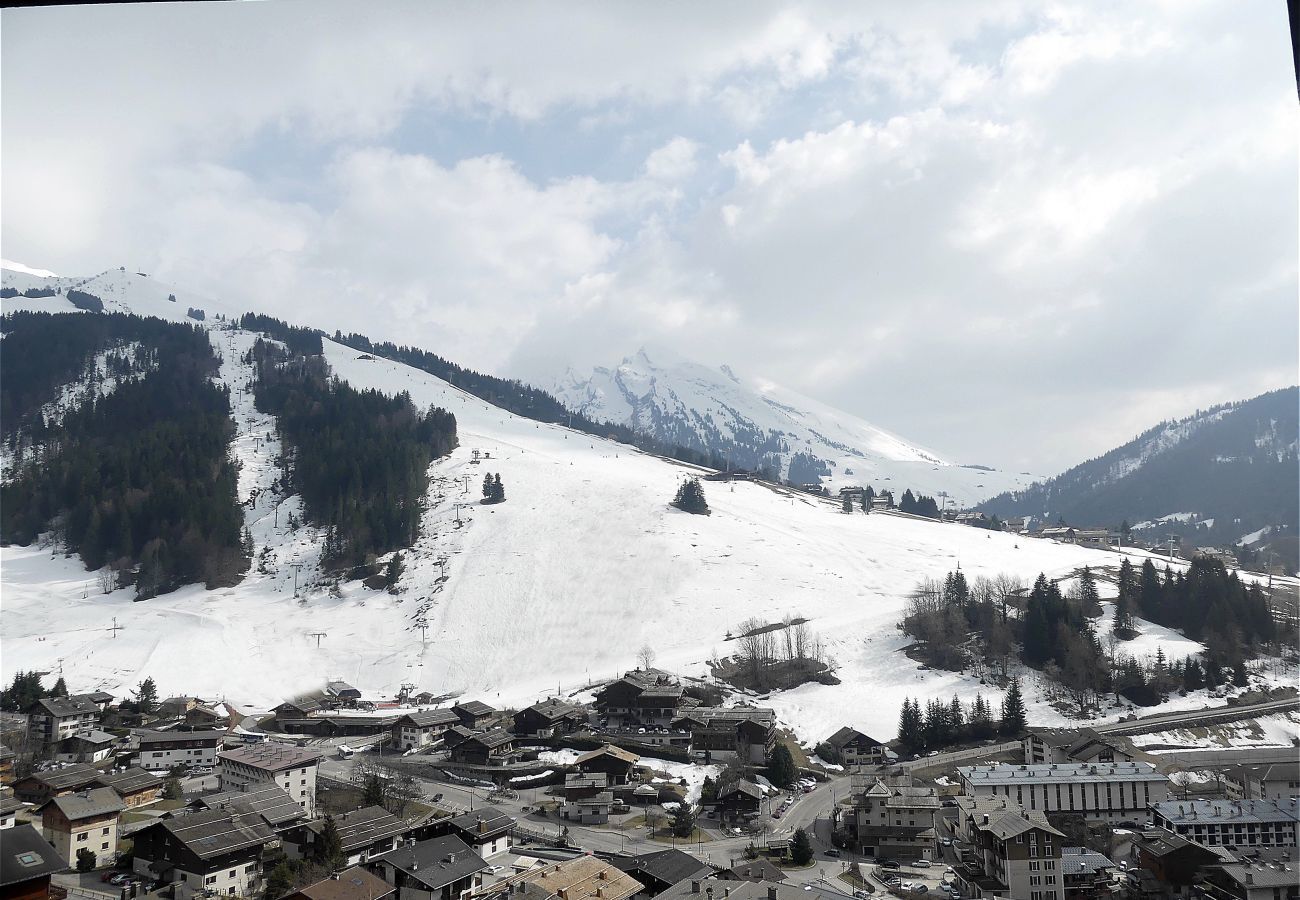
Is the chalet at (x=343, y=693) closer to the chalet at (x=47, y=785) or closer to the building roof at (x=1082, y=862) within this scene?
the chalet at (x=47, y=785)

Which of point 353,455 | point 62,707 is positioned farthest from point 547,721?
point 353,455

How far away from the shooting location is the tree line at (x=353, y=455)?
66000 millimetres

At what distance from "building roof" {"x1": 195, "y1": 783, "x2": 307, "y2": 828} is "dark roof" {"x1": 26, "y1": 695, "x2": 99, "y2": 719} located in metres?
15.3

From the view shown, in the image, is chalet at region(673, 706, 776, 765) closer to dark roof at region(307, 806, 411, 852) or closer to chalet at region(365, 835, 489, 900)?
dark roof at region(307, 806, 411, 852)

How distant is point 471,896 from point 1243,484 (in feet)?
394

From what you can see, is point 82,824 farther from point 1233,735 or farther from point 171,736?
point 1233,735

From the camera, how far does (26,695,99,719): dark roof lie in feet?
112

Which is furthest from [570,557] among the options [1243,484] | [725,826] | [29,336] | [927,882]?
[1243,484]

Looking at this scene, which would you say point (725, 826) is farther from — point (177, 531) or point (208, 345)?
point (208, 345)

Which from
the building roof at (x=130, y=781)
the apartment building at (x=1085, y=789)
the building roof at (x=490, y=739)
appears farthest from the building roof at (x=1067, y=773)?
the building roof at (x=130, y=781)

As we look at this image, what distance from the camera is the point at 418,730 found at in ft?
122

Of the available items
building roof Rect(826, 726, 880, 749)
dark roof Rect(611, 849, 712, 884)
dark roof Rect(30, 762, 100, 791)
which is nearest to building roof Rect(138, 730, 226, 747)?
dark roof Rect(30, 762, 100, 791)

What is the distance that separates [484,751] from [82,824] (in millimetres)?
14792

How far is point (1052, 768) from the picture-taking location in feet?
95.3
